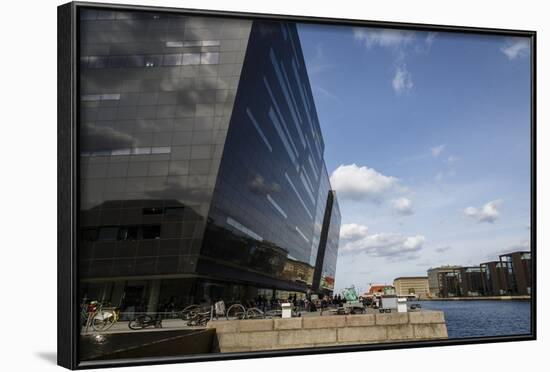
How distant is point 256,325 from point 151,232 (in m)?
10.2

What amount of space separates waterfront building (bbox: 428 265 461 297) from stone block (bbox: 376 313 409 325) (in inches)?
3576

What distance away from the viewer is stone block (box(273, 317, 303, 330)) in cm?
1911

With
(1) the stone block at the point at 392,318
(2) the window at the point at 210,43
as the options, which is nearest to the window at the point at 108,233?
(1) the stone block at the point at 392,318

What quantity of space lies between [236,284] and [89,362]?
1064 inches

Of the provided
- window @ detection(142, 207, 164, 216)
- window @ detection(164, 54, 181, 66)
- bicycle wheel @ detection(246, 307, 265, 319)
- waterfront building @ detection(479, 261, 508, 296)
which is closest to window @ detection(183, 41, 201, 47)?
window @ detection(164, 54, 181, 66)

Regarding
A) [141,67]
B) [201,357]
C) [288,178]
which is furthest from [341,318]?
[288,178]

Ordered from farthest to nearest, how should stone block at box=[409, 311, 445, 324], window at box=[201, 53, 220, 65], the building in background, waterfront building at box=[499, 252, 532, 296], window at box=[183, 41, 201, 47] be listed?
the building in background → window at box=[201, 53, 220, 65] → window at box=[183, 41, 201, 47] → stone block at box=[409, 311, 445, 324] → waterfront building at box=[499, 252, 532, 296]

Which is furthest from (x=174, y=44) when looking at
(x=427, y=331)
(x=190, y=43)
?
(x=427, y=331)

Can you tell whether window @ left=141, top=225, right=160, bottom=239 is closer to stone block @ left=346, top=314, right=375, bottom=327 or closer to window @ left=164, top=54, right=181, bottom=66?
window @ left=164, top=54, right=181, bottom=66

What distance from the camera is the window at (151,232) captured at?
90.2ft

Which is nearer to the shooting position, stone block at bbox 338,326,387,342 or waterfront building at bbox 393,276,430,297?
stone block at bbox 338,326,387,342

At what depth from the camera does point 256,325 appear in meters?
19.5

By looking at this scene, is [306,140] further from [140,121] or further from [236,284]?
[140,121]

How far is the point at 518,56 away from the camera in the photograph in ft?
57.9
